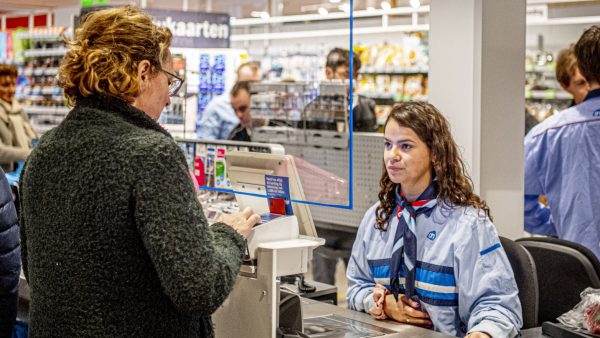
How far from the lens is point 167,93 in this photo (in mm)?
1967

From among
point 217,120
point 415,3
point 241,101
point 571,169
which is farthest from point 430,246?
point 415,3

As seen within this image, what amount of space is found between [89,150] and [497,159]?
204cm

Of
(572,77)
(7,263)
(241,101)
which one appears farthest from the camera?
(241,101)

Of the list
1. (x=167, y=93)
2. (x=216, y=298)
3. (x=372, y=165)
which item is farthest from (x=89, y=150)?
(x=372, y=165)

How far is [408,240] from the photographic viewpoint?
2.58 meters

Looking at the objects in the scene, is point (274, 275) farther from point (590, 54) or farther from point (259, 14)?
point (259, 14)

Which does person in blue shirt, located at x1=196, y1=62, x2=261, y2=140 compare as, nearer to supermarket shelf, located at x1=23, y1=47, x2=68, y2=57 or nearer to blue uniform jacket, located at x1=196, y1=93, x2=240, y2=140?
blue uniform jacket, located at x1=196, y1=93, x2=240, y2=140

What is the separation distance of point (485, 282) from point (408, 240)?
281mm

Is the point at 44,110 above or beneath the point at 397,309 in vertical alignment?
above

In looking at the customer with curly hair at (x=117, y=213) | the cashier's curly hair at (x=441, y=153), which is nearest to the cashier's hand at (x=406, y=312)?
the cashier's curly hair at (x=441, y=153)

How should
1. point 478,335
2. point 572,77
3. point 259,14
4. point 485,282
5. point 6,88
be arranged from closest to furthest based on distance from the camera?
point 478,335 → point 485,282 → point 572,77 → point 259,14 → point 6,88

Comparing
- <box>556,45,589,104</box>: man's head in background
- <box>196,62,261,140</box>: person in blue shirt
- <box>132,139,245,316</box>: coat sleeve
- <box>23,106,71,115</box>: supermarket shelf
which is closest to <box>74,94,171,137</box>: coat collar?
<box>132,139,245,316</box>: coat sleeve

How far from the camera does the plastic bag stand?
2.21 m

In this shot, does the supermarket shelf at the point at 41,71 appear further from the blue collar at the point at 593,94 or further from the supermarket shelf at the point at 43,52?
the blue collar at the point at 593,94
